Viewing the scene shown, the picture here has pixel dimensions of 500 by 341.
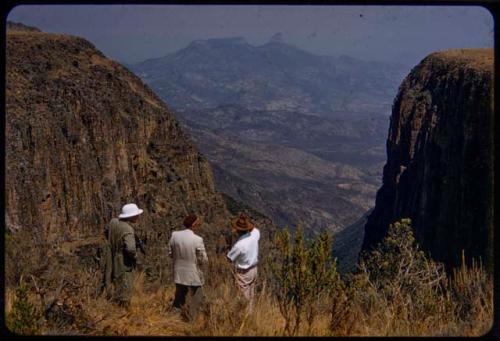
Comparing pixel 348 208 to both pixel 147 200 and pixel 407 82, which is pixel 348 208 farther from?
pixel 147 200

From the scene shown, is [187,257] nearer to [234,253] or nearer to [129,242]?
[234,253]

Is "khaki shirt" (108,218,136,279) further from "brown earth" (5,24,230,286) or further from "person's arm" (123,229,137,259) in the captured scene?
"brown earth" (5,24,230,286)

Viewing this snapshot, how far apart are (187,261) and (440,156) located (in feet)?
134

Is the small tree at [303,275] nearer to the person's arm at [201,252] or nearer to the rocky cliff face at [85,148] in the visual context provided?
the person's arm at [201,252]

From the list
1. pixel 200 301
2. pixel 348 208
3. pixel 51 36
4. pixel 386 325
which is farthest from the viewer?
pixel 348 208

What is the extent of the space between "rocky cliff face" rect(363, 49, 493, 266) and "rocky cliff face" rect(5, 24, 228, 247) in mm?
16027

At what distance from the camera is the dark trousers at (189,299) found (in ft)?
22.1

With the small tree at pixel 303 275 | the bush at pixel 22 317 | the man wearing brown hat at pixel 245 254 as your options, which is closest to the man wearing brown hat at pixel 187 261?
the man wearing brown hat at pixel 245 254

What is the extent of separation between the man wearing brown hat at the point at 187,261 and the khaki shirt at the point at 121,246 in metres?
0.49

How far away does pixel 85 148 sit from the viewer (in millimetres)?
42656

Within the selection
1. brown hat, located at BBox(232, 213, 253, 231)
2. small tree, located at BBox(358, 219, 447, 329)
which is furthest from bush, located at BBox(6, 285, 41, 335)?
small tree, located at BBox(358, 219, 447, 329)

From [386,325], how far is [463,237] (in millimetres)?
29642

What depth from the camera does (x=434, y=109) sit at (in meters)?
50.2

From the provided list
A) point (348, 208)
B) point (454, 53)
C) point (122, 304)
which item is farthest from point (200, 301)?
point (348, 208)
